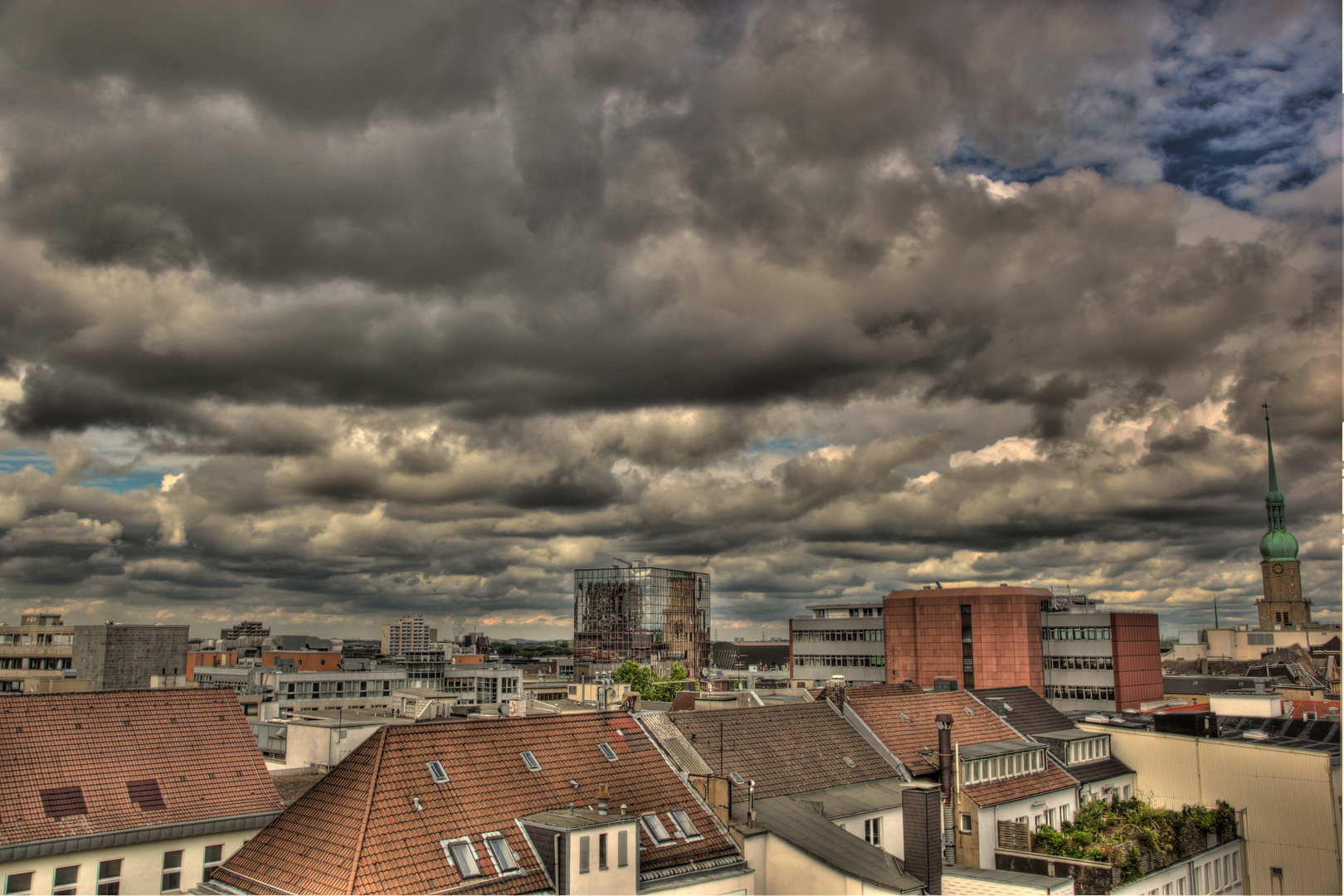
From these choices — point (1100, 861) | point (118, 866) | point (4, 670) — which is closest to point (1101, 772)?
point (1100, 861)

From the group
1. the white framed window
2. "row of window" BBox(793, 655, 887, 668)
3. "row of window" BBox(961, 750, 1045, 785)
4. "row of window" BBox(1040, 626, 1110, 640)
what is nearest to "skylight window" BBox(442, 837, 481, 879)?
the white framed window

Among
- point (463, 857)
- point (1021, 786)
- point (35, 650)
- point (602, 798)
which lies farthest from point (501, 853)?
point (35, 650)

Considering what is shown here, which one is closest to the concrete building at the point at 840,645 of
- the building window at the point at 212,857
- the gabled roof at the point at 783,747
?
the gabled roof at the point at 783,747

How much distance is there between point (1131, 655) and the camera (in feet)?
387

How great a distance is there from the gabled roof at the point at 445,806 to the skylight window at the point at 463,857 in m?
0.24

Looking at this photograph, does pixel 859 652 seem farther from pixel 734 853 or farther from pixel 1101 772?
pixel 734 853

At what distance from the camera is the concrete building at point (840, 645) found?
14288cm

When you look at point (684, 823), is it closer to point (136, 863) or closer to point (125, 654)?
point (136, 863)

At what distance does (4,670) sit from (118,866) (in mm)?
120529

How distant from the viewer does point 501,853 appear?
3127 cm

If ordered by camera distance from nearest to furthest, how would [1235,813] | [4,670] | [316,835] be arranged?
1. [316,835]
2. [1235,813]
3. [4,670]

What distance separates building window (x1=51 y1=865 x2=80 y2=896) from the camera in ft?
114

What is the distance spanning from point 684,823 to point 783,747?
12313mm

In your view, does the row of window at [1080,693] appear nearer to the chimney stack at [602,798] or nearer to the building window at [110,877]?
the chimney stack at [602,798]
